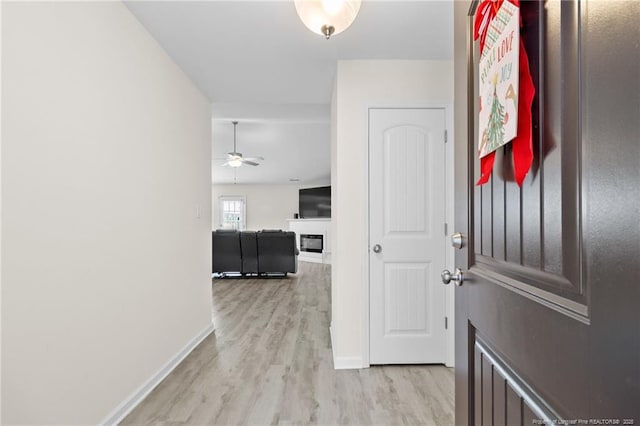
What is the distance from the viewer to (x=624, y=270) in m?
0.42

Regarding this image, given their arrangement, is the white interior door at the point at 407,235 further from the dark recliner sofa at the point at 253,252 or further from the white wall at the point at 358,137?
the dark recliner sofa at the point at 253,252

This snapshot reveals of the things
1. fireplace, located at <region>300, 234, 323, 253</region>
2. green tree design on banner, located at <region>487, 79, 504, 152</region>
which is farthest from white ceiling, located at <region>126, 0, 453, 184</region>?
fireplace, located at <region>300, 234, 323, 253</region>

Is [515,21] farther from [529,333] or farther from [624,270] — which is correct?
[529,333]

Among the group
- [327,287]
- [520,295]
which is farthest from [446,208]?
[327,287]

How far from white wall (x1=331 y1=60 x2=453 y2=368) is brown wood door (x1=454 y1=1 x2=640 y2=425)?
1.76 metres

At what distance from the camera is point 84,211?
161 cm

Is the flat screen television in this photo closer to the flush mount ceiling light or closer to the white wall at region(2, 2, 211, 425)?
the white wall at region(2, 2, 211, 425)

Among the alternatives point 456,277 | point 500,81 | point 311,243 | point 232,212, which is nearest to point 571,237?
point 500,81

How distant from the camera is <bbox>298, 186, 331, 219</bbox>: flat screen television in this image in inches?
382

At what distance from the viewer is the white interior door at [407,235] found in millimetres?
2570

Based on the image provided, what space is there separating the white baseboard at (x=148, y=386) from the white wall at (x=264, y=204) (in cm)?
785

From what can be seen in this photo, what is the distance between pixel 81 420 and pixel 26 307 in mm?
676

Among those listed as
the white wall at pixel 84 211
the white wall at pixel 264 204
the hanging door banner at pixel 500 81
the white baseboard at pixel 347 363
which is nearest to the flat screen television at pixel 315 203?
the white wall at pixel 264 204

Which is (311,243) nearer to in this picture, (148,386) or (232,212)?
(232,212)
